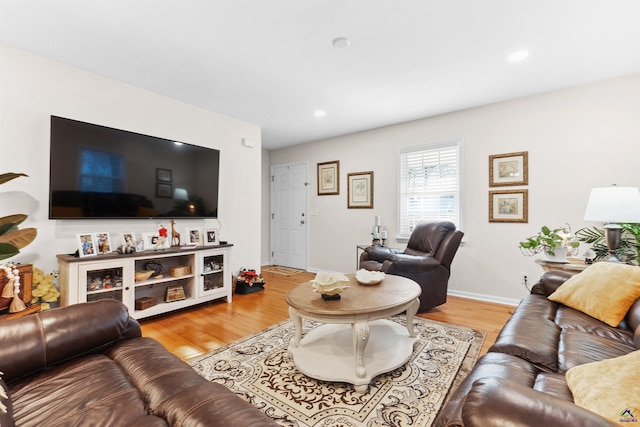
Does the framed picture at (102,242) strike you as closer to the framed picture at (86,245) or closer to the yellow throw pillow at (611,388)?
the framed picture at (86,245)

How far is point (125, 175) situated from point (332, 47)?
2294 mm

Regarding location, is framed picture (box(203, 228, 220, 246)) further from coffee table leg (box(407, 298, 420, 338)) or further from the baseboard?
the baseboard

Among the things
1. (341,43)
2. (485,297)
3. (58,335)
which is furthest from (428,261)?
(58,335)

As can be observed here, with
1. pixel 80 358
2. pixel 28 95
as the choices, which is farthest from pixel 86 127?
pixel 80 358

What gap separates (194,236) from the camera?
335cm

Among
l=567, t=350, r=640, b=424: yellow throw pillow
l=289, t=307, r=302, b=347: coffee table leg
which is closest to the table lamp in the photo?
l=567, t=350, r=640, b=424: yellow throw pillow

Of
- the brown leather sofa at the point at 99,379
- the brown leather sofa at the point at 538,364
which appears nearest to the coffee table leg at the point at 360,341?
the brown leather sofa at the point at 538,364

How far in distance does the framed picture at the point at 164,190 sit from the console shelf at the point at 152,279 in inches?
24.2

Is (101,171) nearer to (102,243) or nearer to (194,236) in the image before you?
(102,243)

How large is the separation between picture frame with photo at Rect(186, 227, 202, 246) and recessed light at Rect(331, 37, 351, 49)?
7.97 ft

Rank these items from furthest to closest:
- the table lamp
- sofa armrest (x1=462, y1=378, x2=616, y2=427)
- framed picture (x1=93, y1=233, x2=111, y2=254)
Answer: framed picture (x1=93, y1=233, x2=111, y2=254), the table lamp, sofa armrest (x1=462, y1=378, x2=616, y2=427)

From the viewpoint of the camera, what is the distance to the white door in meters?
5.43

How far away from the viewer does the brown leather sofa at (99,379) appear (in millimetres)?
885

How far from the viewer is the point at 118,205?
2.83 meters
